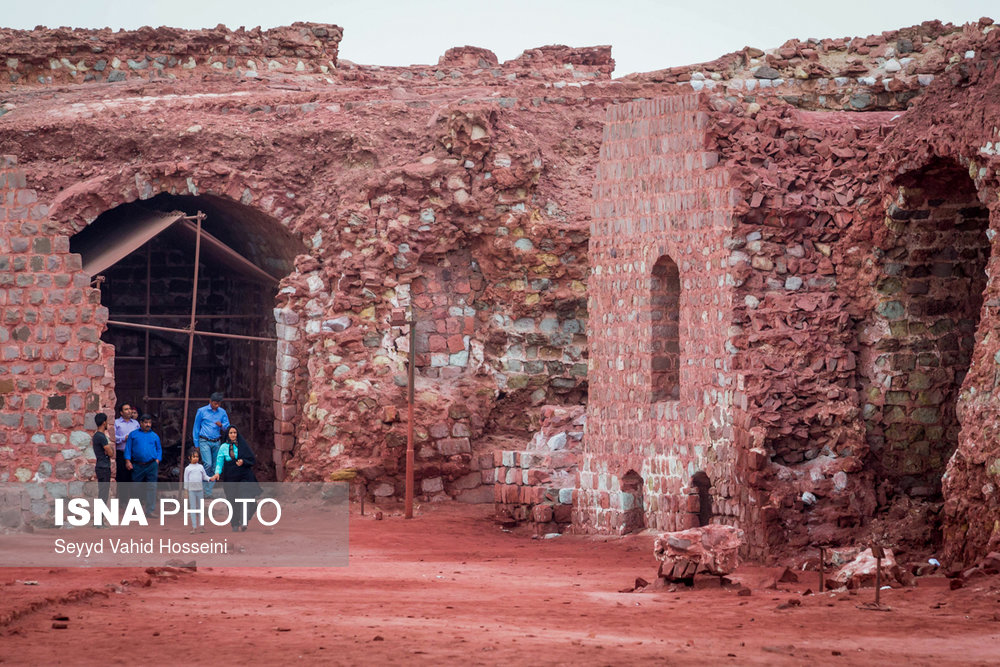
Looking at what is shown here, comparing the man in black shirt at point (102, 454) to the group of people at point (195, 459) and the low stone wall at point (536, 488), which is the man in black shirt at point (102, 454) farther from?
the low stone wall at point (536, 488)

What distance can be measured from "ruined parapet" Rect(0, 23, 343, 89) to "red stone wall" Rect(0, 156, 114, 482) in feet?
25.3

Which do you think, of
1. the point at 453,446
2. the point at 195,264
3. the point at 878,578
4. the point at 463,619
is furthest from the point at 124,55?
the point at 878,578

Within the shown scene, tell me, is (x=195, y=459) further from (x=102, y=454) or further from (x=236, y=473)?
(x=102, y=454)

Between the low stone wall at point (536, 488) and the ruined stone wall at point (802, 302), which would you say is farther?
the low stone wall at point (536, 488)

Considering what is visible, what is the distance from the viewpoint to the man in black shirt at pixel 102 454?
1902 cm

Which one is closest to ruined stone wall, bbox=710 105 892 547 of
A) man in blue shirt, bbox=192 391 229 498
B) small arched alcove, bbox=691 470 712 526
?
small arched alcove, bbox=691 470 712 526

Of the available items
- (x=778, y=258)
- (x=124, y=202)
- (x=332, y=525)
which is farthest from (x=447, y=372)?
(x=778, y=258)

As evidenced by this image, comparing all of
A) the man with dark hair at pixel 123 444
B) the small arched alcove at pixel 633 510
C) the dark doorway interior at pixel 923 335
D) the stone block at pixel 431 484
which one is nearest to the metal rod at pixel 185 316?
the man with dark hair at pixel 123 444

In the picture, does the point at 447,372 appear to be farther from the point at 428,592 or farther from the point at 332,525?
the point at 428,592

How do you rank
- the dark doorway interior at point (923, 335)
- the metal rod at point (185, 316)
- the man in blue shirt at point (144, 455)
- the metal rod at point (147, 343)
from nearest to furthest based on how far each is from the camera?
the dark doorway interior at point (923, 335)
the man in blue shirt at point (144, 455)
the metal rod at point (185, 316)
the metal rod at point (147, 343)

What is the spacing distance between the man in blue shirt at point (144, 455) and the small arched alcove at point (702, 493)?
574 centimetres

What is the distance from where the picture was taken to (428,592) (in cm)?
1464

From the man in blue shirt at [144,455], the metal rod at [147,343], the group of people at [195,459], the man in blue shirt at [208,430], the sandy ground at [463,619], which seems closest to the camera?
the sandy ground at [463,619]

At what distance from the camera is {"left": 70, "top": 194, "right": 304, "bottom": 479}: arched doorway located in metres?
23.1
